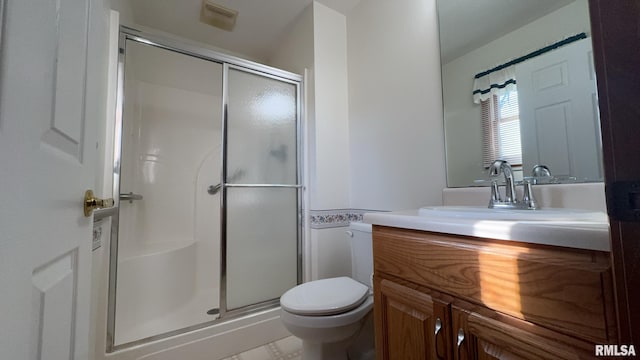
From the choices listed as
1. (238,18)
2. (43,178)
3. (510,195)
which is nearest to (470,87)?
(510,195)

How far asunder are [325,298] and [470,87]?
1.23 m

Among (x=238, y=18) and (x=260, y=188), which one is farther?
(x=238, y=18)

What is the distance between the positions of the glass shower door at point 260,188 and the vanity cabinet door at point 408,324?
1008 mm

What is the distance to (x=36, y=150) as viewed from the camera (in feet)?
1.16

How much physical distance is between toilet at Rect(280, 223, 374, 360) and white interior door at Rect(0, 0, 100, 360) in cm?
68

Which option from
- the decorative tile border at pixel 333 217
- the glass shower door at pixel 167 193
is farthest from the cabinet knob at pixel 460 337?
the glass shower door at pixel 167 193

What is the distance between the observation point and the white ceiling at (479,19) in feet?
3.31

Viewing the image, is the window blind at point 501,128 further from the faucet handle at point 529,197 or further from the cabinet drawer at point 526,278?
the cabinet drawer at point 526,278

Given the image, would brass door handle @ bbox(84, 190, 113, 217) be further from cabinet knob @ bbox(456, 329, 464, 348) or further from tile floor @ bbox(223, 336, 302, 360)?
tile floor @ bbox(223, 336, 302, 360)

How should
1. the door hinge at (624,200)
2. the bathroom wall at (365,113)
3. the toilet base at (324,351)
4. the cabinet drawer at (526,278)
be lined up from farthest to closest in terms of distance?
the bathroom wall at (365,113) < the toilet base at (324,351) < the cabinet drawer at (526,278) < the door hinge at (624,200)

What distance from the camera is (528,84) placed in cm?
101

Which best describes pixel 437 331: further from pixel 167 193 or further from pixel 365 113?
pixel 167 193

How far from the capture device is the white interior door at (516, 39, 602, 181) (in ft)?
2.78

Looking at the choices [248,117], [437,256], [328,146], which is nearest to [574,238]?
[437,256]
